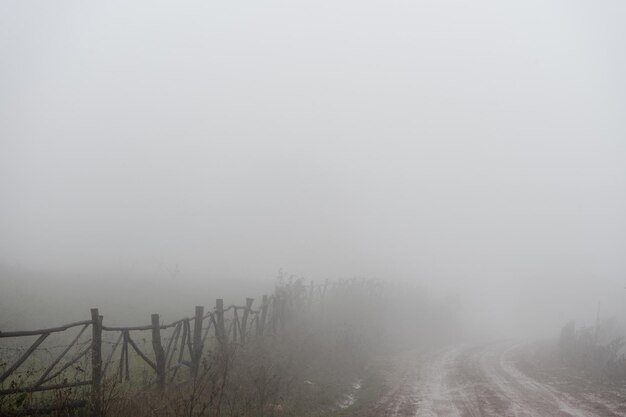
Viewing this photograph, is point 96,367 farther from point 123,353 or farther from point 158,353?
point 158,353

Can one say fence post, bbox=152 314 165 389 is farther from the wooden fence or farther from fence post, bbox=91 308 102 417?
fence post, bbox=91 308 102 417

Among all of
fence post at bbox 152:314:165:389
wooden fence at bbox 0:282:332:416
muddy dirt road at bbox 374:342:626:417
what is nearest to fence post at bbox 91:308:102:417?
wooden fence at bbox 0:282:332:416

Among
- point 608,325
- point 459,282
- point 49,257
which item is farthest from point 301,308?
point 459,282

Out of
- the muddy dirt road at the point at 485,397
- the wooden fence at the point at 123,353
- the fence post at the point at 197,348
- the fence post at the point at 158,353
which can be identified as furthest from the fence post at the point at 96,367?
the muddy dirt road at the point at 485,397

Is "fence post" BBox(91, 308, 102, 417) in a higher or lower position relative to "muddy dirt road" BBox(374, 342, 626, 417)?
higher

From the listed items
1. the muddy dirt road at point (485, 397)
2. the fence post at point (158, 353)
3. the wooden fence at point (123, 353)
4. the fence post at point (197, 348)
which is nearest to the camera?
Result: the wooden fence at point (123, 353)

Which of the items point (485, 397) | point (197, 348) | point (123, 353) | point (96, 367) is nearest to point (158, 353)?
point (123, 353)

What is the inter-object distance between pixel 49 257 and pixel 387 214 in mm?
93220

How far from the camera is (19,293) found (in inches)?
1093

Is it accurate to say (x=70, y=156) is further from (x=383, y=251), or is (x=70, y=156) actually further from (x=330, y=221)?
(x=383, y=251)

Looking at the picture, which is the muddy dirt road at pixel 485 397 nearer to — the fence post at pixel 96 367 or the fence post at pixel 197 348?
the fence post at pixel 197 348

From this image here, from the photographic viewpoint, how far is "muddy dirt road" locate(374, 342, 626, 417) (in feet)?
46.2

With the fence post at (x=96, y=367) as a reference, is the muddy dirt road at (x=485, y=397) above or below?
below

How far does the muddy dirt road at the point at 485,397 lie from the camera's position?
14070mm
